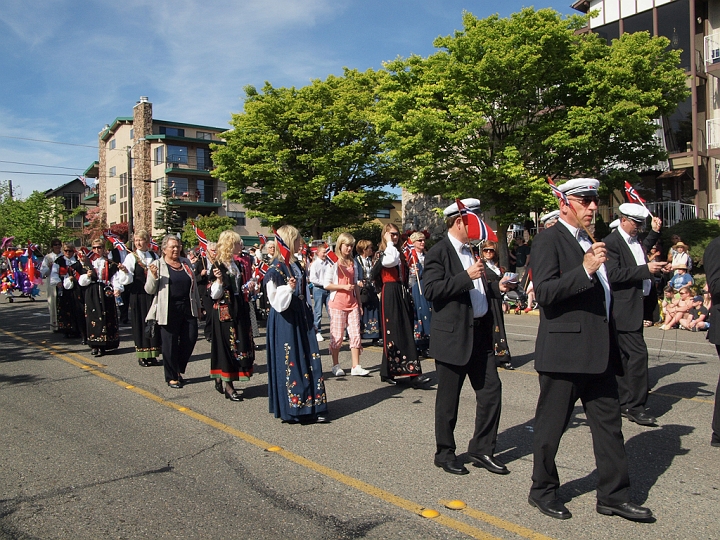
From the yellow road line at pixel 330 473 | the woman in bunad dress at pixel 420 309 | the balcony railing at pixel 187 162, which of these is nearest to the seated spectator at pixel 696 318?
the woman in bunad dress at pixel 420 309

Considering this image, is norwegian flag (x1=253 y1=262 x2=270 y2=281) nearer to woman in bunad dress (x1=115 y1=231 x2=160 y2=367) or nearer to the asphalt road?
the asphalt road

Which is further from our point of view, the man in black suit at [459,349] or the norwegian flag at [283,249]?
the norwegian flag at [283,249]

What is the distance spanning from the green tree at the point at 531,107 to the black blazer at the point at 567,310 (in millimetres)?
18431

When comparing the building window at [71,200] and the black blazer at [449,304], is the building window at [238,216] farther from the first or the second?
the black blazer at [449,304]

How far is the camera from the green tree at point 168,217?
168ft

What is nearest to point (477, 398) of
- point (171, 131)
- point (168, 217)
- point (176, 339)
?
point (176, 339)

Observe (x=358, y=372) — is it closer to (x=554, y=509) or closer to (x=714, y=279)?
(x=714, y=279)

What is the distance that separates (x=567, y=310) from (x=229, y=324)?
4.48 meters

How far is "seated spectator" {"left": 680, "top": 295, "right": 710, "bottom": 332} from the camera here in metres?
13.2

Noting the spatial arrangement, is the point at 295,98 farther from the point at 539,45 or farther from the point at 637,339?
the point at 637,339

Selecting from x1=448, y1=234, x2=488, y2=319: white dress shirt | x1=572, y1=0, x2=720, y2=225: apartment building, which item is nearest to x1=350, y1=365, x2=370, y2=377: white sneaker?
x1=448, y1=234, x2=488, y2=319: white dress shirt

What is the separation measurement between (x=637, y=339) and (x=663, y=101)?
17.8 m

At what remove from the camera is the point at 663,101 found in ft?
69.4

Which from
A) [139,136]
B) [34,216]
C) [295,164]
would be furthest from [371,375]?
[139,136]
